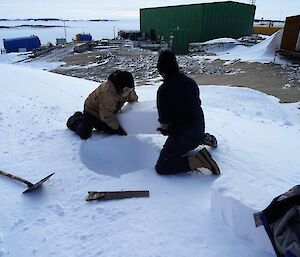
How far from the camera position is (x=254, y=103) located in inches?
283

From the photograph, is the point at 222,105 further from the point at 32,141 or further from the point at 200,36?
the point at 200,36

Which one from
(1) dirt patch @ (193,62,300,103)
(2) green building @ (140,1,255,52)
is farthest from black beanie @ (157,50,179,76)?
(2) green building @ (140,1,255,52)

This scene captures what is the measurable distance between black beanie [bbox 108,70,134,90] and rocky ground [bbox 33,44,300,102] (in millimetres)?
Result: 5952

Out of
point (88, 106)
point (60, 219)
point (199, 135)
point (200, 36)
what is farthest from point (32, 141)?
point (200, 36)

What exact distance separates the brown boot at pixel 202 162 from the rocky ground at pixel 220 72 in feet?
19.2

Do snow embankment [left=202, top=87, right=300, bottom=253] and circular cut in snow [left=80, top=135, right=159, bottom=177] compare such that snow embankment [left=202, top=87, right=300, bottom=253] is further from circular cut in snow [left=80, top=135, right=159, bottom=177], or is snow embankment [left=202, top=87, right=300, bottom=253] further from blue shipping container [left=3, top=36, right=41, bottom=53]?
blue shipping container [left=3, top=36, right=41, bottom=53]

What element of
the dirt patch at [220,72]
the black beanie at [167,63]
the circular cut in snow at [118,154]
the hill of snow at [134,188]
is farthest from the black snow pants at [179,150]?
the dirt patch at [220,72]

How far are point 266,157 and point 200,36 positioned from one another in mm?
22982

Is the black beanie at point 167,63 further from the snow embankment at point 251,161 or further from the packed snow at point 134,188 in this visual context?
the snow embankment at point 251,161

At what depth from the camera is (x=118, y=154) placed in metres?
3.52

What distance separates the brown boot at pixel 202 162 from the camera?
9.55 ft

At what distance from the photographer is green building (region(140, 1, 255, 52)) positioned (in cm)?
2430

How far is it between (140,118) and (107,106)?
1.45 ft

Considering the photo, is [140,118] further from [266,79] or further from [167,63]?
[266,79]
